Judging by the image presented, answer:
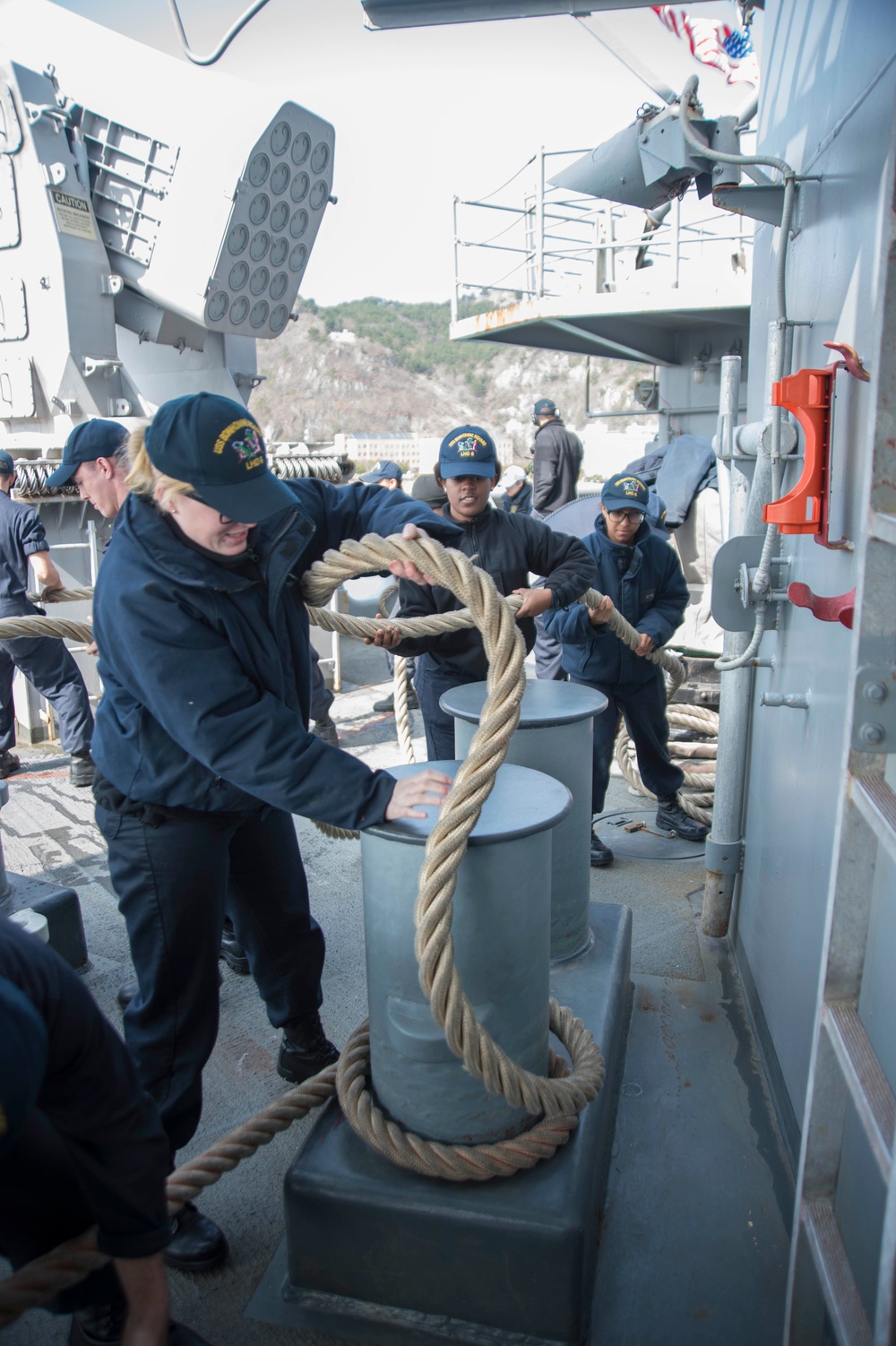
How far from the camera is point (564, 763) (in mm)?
2789

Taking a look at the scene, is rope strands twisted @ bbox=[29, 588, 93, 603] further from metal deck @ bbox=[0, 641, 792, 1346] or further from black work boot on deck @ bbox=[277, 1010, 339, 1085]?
black work boot on deck @ bbox=[277, 1010, 339, 1085]

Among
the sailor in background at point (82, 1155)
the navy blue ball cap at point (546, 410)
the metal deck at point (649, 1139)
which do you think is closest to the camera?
the sailor in background at point (82, 1155)

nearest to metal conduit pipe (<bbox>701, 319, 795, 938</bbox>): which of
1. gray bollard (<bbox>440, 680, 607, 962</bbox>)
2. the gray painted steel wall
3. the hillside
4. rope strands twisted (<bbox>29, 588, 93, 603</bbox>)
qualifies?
the gray painted steel wall

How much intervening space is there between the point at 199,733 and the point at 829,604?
124 centimetres

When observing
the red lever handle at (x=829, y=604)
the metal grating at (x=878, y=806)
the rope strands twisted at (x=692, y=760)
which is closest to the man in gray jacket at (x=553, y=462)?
the rope strands twisted at (x=692, y=760)

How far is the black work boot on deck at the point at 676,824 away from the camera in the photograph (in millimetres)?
4395

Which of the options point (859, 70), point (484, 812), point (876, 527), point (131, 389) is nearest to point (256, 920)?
point (484, 812)

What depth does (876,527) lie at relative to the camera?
3.98 feet

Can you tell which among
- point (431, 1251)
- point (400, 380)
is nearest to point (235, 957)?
point (431, 1251)

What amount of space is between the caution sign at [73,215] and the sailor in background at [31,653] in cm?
211

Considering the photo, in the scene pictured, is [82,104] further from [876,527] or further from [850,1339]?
[850,1339]

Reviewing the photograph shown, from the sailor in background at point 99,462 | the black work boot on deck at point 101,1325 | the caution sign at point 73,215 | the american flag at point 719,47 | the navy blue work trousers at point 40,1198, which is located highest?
the american flag at point 719,47

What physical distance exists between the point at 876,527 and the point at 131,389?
669 centimetres

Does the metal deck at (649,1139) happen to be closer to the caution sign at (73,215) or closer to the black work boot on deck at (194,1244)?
the black work boot on deck at (194,1244)
